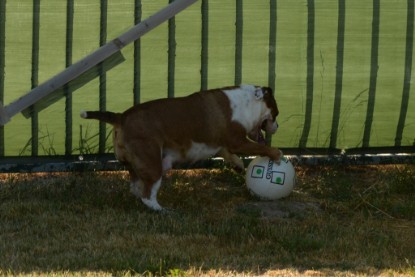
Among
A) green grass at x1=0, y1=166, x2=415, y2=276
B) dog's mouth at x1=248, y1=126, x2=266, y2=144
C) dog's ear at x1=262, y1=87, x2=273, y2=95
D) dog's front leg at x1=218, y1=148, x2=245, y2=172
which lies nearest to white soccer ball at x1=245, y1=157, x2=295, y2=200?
green grass at x1=0, y1=166, x2=415, y2=276

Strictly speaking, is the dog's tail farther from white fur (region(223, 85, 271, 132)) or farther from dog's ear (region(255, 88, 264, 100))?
dog's ear (region(255, 88, 264, 100))

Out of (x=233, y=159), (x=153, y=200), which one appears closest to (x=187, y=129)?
(x=153, y=200)

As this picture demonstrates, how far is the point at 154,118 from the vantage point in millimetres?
7750

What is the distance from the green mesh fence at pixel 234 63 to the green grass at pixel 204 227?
0.42m

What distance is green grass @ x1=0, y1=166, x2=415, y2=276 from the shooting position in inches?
241

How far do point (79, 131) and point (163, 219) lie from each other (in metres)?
1.92

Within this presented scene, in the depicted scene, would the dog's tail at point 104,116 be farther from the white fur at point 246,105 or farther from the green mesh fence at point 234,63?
the green mesh fence at point 234,63

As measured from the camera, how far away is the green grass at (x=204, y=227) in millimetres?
6117

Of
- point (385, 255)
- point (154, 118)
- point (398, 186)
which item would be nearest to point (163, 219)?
point (154, 118)

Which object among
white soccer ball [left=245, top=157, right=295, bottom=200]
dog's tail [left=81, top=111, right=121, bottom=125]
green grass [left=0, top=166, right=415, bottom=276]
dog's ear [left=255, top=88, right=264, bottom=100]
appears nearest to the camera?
green grass [left=0, top=166, right=415, bottom=276]

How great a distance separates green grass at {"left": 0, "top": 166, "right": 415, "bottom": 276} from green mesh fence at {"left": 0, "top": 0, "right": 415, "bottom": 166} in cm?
42

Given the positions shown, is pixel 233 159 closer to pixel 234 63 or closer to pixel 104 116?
pixel 234 63

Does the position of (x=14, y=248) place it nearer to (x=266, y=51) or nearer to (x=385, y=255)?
(x=385, y=255)

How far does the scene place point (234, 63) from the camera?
902 centimetres
